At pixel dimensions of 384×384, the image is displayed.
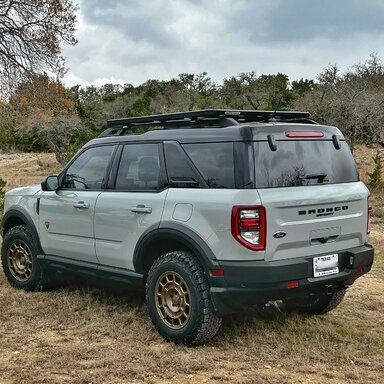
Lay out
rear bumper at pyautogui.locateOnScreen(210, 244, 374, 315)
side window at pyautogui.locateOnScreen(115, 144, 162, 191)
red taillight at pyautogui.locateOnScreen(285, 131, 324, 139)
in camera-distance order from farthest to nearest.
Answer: side window at pyautogui.locateOnScreen(115, 144, 162, 191) → red taillight at pyautogui.locateOnScreen(285, 131, 324, 139) → rear bumper at pyautogui.locateOnScreen(210, 244, 374, 315)

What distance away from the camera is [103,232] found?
5.20 meters

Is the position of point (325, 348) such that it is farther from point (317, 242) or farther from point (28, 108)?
point (28, 108)

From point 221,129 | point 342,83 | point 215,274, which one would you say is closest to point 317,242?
point 215,274

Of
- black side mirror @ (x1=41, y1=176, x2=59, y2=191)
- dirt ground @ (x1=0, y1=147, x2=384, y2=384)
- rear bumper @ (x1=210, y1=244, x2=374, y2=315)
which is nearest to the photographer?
dirt ground @ (x1=0, y1=147, x2=384, y2=384)

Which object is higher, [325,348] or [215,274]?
[215,274]

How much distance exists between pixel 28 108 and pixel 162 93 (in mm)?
27458

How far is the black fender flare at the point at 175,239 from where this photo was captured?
14.0 ft

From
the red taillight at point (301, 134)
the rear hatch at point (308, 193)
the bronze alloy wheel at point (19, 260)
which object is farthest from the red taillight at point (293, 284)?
the bronze alloy wheel at point (19, 260)

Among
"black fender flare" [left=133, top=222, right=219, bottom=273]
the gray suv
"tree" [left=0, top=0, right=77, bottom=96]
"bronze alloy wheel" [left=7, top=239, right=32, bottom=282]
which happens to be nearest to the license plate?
the gray suv

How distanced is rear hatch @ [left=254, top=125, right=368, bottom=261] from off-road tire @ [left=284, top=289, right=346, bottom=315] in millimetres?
782

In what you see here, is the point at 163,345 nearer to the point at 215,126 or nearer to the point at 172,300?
the point at 172,300

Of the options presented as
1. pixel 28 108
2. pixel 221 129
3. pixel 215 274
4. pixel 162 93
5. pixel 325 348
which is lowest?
pixel 325 348

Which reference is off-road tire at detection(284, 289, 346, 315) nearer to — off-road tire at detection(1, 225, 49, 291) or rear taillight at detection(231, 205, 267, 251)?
rear taillight at detection(231, 205, 267, 251)

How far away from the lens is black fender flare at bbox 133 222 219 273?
14.0 ft
